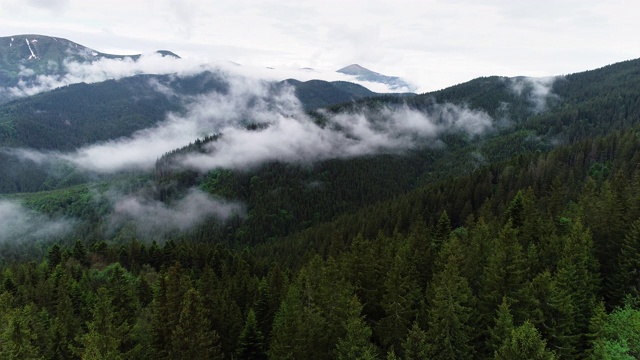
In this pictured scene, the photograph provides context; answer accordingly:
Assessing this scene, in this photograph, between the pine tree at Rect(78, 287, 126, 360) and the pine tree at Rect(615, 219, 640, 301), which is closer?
the pine tree at Rect(78, 287, 126, 360)

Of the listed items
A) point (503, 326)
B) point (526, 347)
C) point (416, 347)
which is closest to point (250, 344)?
point (416, 347)

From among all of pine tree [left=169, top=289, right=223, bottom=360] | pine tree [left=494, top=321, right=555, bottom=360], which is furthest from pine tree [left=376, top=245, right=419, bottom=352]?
pine tree [left=169, top=289, right=223, bottom=360]

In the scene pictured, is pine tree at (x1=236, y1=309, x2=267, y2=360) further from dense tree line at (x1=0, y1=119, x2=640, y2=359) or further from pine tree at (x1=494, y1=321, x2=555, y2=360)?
pine tree at (x1=494, y1=321, x2=555, y2=360)

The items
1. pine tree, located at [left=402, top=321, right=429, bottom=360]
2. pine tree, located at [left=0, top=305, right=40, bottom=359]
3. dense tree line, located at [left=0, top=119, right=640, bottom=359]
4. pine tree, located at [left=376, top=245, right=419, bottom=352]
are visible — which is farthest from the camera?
pine tree, located at [left=376, top=245, right=419, bottom=352]

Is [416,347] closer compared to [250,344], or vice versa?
[416,347]

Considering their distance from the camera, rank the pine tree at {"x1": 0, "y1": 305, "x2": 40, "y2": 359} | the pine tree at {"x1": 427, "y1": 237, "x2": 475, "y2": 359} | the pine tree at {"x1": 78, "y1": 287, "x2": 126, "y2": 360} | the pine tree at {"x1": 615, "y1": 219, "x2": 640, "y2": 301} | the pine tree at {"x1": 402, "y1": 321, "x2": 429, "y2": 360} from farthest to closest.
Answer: the pine tree at {"x1": 615, "y1": 219, "x2": 640, "y2": 301}
the pine tree at {"x1": 0, "y1": 305, "x2": 40, "y2": 359}
the pine tree at {"x1": 78, "y1": 287, "x2": 126, "y2": 360}
the pine tree at {"x1": 427, "y1": 237, "x2": 475, "y2": 359}
the pine tree at {"x1": 402, "y1": 321, "x2": 429, "y2": 360}

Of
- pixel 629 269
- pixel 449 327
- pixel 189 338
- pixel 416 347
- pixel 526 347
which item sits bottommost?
pixel 189 338

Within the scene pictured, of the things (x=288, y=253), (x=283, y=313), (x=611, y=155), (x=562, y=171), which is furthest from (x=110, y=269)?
(x=611, y=155)

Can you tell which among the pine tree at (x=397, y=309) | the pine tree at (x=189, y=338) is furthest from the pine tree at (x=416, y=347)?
the pine tree at (x=189, y=338)

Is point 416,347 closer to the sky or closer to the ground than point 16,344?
closer to the sky

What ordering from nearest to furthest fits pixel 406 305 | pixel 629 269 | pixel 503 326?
pixel 503 326, pixel 406 305, pixel 629 269

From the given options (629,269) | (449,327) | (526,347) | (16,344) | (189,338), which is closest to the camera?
(526,347)

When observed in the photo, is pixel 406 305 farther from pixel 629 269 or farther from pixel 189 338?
pixel 629 269
